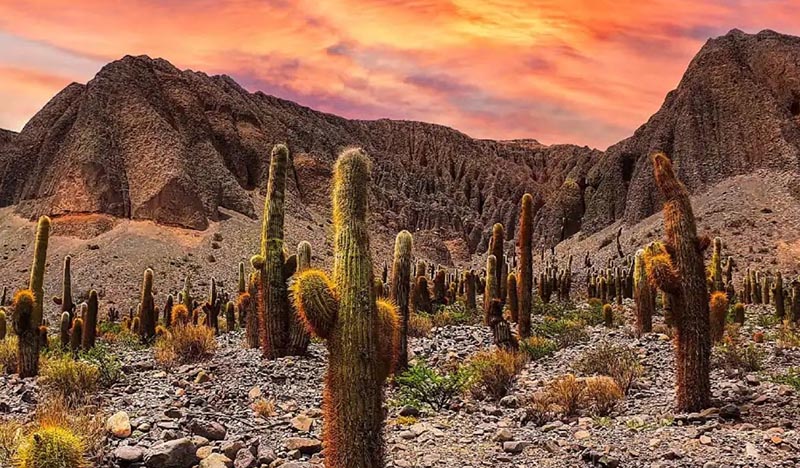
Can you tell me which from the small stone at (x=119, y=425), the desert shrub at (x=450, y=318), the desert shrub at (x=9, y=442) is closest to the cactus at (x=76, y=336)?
the small stone at (x=119, y=425)

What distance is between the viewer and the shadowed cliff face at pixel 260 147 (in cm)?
6075

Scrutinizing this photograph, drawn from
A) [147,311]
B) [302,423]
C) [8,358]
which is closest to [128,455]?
[302,423]

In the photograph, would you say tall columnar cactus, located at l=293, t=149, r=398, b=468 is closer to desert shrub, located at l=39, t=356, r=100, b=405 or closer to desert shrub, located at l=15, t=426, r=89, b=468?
desert shrub, located at l=15, t=426, r=89, b=468

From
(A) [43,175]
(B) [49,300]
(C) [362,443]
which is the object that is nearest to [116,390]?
(C) [362,443]

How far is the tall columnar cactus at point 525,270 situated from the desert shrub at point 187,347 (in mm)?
7898

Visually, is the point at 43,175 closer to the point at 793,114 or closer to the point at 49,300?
the point at 49,300

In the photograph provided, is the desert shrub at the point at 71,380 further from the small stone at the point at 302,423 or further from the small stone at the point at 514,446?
the small stone at the point at 514,446

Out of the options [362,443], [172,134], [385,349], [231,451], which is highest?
[172,134]

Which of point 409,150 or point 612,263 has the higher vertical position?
point 409,150

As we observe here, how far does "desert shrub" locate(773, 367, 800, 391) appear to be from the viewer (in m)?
10.1

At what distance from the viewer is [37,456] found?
6363 millimetres

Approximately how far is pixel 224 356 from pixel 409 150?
102 m

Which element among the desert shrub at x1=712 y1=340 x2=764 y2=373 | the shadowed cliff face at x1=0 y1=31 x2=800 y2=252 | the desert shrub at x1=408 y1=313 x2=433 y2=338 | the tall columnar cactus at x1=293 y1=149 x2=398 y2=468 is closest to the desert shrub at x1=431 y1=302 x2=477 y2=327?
the desert shrub at x1=408 y1=313 x2=433 y2=338

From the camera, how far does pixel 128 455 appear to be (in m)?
7.19
